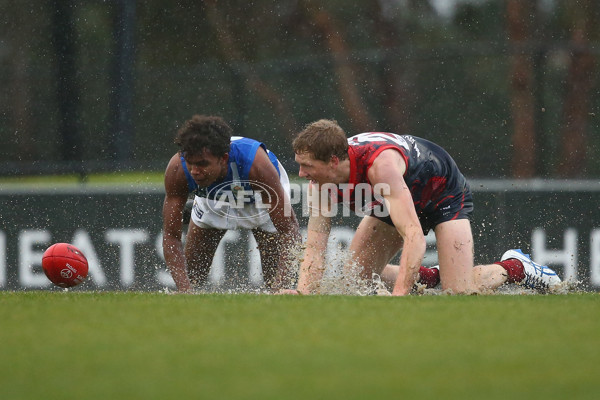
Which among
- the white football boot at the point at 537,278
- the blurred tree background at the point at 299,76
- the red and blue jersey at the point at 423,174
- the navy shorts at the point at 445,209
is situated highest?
the blurred tree background at the point at 299,76

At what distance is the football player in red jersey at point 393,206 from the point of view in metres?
5.98

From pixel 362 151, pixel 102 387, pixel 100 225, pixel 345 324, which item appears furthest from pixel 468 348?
pixel 100 225

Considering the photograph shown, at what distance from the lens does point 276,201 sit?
7.03 m

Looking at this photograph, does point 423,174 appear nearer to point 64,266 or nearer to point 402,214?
point 402,214

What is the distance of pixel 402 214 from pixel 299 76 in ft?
13.7

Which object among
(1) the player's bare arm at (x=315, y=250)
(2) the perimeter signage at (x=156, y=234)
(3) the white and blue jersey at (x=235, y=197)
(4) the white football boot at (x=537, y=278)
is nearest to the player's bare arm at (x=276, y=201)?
(3) the white and blue jersey at (x=235, y=197)

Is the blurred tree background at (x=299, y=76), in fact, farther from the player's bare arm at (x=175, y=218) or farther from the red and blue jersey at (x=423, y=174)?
the red and blue jersey at (x=423, y=174)

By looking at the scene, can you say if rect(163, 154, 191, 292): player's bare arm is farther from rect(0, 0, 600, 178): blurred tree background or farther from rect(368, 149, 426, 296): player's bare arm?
rect(0, 0, 600, 178): blurred tree background

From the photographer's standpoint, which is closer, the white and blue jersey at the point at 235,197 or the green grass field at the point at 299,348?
the green grass field at the point at 299,348

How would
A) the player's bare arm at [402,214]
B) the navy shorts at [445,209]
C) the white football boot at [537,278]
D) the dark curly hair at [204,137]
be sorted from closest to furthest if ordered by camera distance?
1. the player's bare arm at [402,214]
2. the dark curly hair at [204,137]
3. the navy shorts at [445,209]
4. the white football boot at [537,278]

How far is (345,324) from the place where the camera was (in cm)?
471

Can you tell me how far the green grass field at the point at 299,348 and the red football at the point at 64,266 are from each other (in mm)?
1040

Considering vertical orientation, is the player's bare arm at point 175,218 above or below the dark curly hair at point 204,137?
below

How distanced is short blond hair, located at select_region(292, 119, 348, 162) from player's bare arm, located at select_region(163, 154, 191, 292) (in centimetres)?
124
